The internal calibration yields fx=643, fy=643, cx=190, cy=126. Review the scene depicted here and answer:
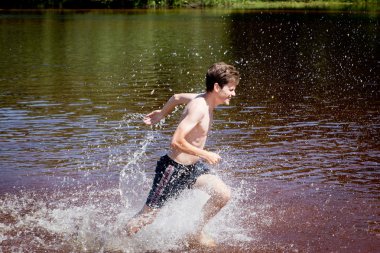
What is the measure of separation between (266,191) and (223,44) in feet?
81.2

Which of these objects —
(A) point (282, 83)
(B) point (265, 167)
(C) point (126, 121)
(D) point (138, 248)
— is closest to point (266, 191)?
(B) point (265, 167)

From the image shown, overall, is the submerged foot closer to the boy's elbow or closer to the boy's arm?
the boy's elbow

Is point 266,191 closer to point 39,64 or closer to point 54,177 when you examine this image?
point 54,177

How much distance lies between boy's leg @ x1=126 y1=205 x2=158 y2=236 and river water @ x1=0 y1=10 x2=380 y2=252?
0.26 m

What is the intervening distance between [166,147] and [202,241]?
4.46 m

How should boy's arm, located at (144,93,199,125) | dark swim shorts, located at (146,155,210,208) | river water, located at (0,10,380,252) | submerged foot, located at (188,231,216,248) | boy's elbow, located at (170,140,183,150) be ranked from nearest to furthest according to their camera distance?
boy's elbow, located at (170,140,183,150) → dark swim shorts, located at (146,155,210,208) → boy's arm, located at (144,93,199,125) → submerged foot, located at (188,231,216,248) → river water, located at (0,10,380,252)

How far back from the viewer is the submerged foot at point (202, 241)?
7.09 metres

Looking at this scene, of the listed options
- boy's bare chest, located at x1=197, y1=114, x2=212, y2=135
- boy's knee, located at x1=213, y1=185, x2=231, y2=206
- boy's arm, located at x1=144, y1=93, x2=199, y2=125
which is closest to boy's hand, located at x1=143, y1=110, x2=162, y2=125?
boy's arm, located at x1=144, y1=93, x2=199, y2=125

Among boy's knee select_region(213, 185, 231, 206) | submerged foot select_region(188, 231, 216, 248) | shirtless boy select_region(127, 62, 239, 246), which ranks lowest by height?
submerged foot select_region(188, 231, 216, 248)

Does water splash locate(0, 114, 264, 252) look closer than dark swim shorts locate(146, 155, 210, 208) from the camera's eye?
No

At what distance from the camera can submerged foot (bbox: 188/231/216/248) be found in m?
7.09

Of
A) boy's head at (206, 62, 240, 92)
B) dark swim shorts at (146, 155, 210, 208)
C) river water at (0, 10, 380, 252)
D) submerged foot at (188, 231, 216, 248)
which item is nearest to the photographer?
boy's head at (206, 62, 240, 92)

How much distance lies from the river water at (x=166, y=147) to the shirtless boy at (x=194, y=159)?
0.63 m

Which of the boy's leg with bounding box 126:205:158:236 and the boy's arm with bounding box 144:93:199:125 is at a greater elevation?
the boy's arm with bounding box 144:93:199:125
